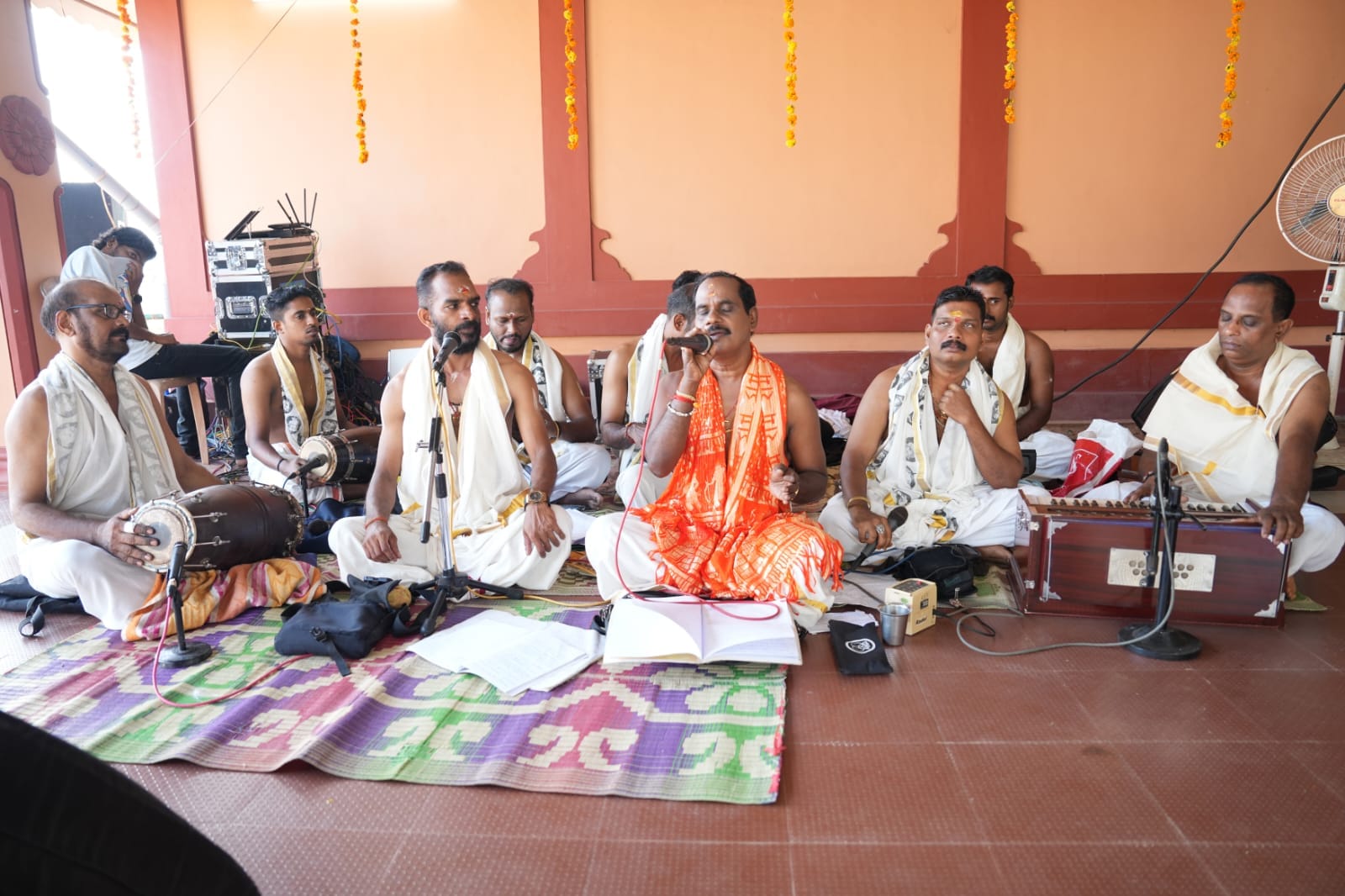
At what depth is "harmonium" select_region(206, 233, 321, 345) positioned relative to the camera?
6.64 m

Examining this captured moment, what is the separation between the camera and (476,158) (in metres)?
7.22

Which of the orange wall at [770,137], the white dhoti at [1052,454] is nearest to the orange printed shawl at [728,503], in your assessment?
the white dhoti at [1052,454]

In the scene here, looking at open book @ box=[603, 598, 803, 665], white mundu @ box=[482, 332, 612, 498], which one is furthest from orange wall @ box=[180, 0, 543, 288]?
open book @ box=[603, 598, 803, 665]

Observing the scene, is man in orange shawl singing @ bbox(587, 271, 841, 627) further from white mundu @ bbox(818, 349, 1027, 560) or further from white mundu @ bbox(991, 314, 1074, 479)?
white mundu @ bbox(991, 314, 1074, 479)

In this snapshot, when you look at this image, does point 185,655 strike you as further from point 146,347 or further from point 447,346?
point 146,347

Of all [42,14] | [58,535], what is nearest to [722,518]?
[58,535]

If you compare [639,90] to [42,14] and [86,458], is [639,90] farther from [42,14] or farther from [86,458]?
[42,14]

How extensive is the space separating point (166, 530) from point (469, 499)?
1163 mm

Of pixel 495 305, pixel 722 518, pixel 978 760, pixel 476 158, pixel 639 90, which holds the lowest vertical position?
pixel 978 760

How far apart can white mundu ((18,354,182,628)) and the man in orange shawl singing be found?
181cm

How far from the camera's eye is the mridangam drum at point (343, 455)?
15.6 feet

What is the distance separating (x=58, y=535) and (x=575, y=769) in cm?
238

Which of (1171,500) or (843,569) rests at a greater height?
(1171,500)

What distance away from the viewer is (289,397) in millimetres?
5184
